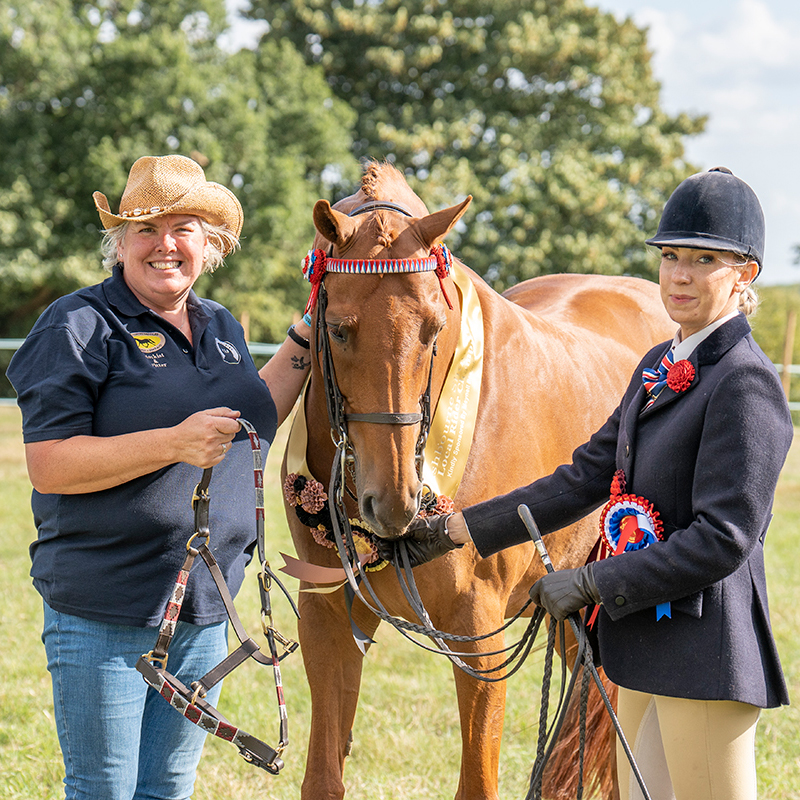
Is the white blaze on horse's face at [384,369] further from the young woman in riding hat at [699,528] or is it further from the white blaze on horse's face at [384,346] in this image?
the young woman in riding hat at [699,528]

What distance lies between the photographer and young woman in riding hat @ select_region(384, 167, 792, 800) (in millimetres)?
1671

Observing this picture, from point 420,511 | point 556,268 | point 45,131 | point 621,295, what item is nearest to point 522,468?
point 420,511

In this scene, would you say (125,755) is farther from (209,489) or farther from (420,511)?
(420,511)

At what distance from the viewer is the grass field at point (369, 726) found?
129 inches

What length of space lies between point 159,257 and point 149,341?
236 millimetres

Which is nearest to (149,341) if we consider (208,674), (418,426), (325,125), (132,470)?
(132,470)

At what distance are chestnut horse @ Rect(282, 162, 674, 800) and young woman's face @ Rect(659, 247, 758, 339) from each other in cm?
59

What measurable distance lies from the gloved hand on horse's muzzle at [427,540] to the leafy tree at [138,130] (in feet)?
52.6

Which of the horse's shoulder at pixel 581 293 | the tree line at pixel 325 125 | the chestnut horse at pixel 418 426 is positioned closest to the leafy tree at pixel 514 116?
the tree line at pixel 325 125

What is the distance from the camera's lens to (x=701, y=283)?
1798 millimetres

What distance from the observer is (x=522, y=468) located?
274cm

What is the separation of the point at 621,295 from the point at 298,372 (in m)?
2.19

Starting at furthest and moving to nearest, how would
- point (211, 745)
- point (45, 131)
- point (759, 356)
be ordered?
point (45, 131) < point (211, 745) < point (759, 356)

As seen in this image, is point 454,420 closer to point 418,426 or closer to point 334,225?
point 418,426
